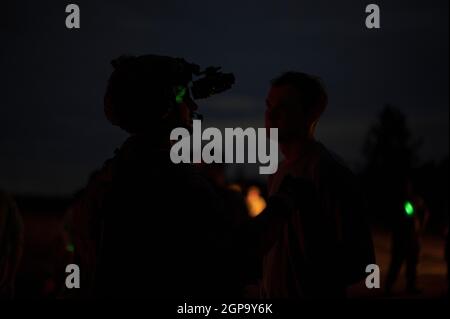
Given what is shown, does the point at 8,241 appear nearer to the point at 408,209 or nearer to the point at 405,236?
the point at 408,209

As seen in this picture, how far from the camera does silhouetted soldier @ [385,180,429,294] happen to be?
9.36 metres

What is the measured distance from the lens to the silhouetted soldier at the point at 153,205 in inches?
76.8

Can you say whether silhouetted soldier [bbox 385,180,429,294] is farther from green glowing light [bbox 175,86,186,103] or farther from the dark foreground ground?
green glowing light [bbox 175,86,186,103]

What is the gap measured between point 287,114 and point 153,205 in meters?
0.99

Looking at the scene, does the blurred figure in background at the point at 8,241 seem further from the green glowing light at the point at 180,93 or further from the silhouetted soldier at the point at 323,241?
the green glowing light at the point at 180,93

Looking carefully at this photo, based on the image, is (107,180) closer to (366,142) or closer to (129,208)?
(129,208)

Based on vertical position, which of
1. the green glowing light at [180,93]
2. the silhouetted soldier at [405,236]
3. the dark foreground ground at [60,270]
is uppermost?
the green glowing light at [180,93]

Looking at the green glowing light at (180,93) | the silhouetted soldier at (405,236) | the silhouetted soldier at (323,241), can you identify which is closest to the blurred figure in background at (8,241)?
the silhouetted soldier at (323,241)

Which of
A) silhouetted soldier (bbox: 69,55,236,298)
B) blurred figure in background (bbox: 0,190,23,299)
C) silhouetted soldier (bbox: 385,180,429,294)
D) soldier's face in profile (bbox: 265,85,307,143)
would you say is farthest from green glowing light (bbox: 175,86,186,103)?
silhouetted soldier (bbox: 385,180,429,294)

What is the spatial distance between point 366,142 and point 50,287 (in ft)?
134

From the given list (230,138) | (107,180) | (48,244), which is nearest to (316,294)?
(230,138)

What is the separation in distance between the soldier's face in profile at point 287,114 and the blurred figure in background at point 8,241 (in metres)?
2.27

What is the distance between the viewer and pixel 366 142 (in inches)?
1842

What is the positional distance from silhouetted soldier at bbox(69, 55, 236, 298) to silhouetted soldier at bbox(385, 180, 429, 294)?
7.86 meters
